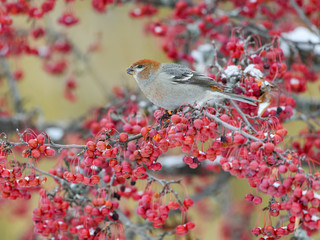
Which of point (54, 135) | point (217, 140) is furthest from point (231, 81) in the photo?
point (54, 135)

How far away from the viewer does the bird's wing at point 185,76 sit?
3025 mm

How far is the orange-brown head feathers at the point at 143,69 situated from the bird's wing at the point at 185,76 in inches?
3.6

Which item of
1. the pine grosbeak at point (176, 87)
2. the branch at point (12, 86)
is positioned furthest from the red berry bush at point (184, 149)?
the branch at point (12, 86)

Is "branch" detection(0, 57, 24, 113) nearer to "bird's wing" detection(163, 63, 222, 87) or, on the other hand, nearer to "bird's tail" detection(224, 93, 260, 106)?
"bird's wing" detection(163, 63, 222, 87)

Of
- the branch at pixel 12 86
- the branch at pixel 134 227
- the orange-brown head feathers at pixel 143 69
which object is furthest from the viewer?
the branch at pixel 12 86

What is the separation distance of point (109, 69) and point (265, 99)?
5.88 m

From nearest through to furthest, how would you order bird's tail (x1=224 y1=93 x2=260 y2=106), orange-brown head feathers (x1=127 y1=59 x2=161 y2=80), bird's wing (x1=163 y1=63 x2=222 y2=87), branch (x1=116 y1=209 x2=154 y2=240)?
1. bird's tail (x1=224 y1=93 x2=260 y2=106)
2. branch (x1=116 y1=209 x2=154 y2=240)
3. bird's wing (x1=163 y1=63 x2=222 y2=87)
4. orange-brown head feathers (x1=127 y1=59 x2=161 y2=80)

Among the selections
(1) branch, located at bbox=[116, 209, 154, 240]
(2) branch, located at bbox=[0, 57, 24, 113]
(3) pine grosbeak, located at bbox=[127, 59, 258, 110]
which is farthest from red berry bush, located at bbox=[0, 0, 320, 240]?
(2) branch, located at bbox=[0, 57, 24, 113]

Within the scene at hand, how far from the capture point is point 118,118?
3.14 metres

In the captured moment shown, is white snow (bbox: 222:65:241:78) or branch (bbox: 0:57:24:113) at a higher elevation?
white snow (bbox: 222:65:241:78)

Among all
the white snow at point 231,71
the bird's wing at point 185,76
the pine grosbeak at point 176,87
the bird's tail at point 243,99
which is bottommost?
the pine grosbeak at point 176,87

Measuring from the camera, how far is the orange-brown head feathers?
11.1ft

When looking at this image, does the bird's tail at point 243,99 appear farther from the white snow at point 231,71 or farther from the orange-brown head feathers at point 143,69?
the orange-brown head feathers at point 143,69

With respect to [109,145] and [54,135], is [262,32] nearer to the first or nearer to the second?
[109,145]
